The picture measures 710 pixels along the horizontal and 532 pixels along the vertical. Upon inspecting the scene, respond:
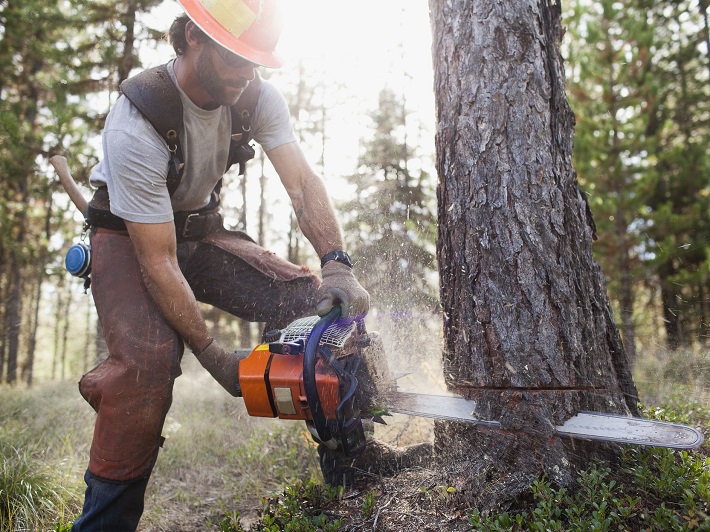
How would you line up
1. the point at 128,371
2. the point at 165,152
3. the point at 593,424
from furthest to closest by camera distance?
the point at 165,152 → the point at 128,371 → the point at 593,424

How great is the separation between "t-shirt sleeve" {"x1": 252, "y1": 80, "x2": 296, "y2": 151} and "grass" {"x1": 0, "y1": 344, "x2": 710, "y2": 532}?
1.91m

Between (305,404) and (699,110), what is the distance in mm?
13785

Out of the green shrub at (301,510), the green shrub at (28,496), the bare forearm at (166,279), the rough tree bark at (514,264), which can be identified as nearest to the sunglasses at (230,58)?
the bare forearm at (166,279)

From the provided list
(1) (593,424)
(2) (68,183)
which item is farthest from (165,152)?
(1) (593,424)

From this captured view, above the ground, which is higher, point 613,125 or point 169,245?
point 613,125

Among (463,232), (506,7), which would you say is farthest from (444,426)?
(506,7)

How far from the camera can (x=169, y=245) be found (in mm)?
2416

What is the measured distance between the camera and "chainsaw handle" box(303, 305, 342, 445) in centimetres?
206

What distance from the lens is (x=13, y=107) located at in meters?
11.1

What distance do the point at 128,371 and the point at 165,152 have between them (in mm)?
1071

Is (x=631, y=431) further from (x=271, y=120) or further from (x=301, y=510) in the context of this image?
(x=271, y=120)

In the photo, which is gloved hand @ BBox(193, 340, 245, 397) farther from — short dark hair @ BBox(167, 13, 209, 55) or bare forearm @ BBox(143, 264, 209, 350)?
short dark hair @ BBox(167, 13, 209, 55)

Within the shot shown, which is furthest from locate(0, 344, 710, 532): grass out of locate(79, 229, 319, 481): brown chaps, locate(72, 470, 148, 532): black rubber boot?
locate(79, 229, 319, 481): brown chaps

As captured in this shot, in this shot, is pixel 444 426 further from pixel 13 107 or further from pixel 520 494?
pixel 13 107
